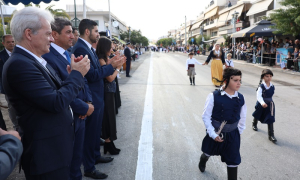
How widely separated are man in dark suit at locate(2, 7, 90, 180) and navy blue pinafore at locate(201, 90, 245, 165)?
1807 millimetres

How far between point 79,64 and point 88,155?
1.64 m

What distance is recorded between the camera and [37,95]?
168cm

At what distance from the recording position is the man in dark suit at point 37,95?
1.67 metres

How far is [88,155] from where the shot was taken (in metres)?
3.15

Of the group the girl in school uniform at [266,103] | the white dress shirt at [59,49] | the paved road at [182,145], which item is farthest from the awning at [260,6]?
the white dress shirt at [59,49]

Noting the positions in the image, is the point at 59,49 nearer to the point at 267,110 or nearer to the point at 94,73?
the point at 94,73

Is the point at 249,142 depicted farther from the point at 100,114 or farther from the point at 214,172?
the point at 100,114

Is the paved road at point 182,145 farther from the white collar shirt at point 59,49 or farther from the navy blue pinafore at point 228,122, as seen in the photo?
the white collar shirt at point 59,49

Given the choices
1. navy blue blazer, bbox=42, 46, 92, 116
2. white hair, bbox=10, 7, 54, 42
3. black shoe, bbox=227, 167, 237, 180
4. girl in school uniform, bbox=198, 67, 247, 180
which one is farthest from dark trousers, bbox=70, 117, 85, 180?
black shoe, bbox=227, 167, 237, 180

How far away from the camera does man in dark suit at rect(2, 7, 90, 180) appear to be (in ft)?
5.48

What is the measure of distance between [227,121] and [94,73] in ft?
5.83

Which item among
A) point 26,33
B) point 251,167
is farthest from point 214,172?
point 26,33

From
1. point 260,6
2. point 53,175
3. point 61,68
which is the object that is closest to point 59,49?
point 61,68

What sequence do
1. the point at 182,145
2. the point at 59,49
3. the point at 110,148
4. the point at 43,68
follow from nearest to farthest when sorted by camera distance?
the point at 43,68 → the point at 59,49 → the point at 110,148 → the point at 182,145
